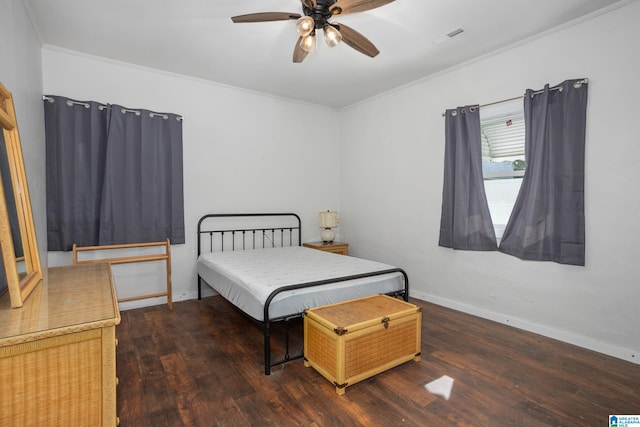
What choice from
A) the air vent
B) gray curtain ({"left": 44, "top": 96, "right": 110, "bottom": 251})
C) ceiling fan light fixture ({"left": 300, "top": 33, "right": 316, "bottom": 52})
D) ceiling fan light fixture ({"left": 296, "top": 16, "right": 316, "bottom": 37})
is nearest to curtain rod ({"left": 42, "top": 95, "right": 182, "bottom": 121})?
gray curtain ({"left": 44, "top": 96, "right": 110, "bottom": 251})

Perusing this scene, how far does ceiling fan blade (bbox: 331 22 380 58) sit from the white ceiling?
0.28m

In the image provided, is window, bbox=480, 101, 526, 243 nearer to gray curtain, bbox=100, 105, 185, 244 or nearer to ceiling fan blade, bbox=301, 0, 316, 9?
ceiling fan blade, bbox=301, 0, 316, 9

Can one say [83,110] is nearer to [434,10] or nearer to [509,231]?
[434,10]

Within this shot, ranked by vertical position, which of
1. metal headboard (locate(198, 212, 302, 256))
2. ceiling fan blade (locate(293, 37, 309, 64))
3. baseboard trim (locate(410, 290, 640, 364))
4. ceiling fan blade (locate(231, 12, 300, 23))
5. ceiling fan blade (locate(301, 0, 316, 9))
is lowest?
baseboard trim (locate(410, 290, 640, 364))

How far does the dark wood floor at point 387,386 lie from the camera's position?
177 centimetres

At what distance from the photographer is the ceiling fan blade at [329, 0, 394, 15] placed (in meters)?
1.96

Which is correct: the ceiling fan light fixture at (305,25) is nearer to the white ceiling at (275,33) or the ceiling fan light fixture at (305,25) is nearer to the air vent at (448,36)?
the white ceiling at (275,33)

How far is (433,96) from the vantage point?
3.70 m

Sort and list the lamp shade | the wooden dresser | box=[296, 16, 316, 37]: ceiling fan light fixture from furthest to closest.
Answer: 1. the lamp shade
2. box=[296, 16, 316, 37]: ceiling fan light fixture
3. the wooden dresser

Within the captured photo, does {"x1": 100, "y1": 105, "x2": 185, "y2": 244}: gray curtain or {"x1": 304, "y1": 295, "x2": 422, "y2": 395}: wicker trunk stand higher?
{"x1": 100, "y1": 105, "x2": 185, "y2": 244}: gray curtain

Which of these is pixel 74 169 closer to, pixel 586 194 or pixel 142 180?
pixel 142 180

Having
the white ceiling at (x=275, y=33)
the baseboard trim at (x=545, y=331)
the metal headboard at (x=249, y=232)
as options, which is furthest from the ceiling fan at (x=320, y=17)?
the baseboard trim at (x=545, y=331)

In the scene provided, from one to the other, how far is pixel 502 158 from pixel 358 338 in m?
2.39

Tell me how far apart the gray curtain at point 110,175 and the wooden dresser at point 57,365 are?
→ 2.14m
